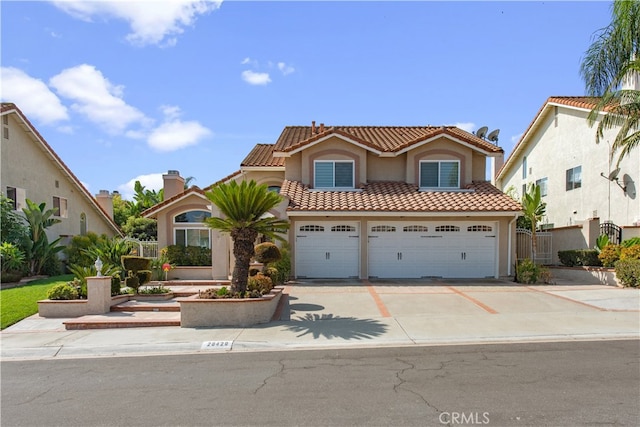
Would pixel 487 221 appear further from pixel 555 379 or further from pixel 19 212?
pixel 19 212

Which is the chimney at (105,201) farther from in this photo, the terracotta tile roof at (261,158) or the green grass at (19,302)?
the green grass at (19,302)

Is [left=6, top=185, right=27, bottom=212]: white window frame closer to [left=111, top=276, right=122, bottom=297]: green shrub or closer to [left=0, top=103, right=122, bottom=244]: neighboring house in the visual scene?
[left=0, top=103, right=122, bottom=244]: neighboring house

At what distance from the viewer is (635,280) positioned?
A: 547 inches

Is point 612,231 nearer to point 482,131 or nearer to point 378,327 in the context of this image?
point 482,131

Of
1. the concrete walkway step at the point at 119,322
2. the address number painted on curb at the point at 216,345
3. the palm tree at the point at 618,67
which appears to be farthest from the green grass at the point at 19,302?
the palm tree at the point at 618,67

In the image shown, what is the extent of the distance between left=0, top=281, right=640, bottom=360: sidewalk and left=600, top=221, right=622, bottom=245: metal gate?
4563 millimetres

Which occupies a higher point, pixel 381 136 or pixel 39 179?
pixel 381 136

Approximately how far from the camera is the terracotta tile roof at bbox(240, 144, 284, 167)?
19703 millimetres

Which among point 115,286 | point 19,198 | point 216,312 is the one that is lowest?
point 216,312

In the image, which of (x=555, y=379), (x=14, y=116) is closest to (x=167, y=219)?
(x=14, y=116)

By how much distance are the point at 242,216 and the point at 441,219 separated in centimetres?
972

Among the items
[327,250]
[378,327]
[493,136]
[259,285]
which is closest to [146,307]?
[259,285]

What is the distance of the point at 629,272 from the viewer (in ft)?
46.0

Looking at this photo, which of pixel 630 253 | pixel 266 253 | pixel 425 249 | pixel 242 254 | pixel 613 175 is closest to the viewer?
pixel 242 254
